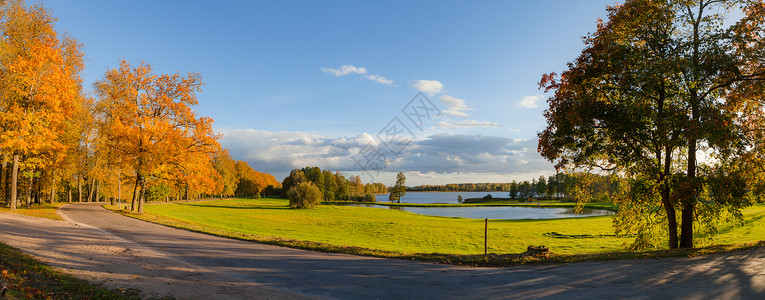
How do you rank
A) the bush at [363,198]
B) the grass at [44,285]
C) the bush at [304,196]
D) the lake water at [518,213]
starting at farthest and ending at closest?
1. the bush at [363,198]
2. the bush at [304,196]
3. the lake water at [518,213]
4. the grass at [44,285]

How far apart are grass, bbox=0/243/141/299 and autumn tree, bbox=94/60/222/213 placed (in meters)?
21.3

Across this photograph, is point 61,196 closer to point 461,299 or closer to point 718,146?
point 461,299

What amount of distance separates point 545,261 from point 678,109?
875 cm

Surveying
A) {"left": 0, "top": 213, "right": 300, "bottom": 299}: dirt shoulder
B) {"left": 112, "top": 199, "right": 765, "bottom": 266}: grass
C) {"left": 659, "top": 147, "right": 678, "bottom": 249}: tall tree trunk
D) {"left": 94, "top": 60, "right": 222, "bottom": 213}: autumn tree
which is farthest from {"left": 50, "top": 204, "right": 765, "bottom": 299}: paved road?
{"left": 94, "top": 60, "right": 222, "bottom": 213}: autumn tree

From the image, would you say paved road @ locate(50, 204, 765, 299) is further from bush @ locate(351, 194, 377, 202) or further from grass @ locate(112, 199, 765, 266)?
bush @ locate(351, 194, 377, 202)

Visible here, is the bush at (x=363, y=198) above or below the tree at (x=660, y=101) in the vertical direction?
below

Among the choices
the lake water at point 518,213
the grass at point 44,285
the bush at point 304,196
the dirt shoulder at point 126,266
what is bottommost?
the lake water at point 518,213

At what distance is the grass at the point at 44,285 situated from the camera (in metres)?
7.70

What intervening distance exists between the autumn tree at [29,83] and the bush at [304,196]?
39393mm

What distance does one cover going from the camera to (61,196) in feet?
225

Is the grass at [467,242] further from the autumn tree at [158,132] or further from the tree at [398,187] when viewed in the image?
the tree at [398,187]

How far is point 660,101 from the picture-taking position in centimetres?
1472

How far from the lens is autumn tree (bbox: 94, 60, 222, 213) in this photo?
1177 inches

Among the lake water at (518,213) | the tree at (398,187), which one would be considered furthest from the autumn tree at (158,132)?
the tree at (398,187)
